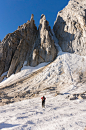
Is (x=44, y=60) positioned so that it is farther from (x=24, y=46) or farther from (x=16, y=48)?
(x=16, y=48)

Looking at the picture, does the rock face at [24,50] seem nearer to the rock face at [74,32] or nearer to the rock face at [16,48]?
the rock face at [16,48]

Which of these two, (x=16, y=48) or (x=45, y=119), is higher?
(x=16, y=48)

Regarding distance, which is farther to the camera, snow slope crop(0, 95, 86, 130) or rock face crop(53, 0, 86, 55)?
rock face crop(53, 0, 86, 55)

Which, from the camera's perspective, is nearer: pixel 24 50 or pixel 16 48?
pixel 24 50

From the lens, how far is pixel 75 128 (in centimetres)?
330

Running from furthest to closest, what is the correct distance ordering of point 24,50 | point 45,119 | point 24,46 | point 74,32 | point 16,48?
point 16,48 < point 74,32 < point 24,46 < point 24,50 < point 45,119

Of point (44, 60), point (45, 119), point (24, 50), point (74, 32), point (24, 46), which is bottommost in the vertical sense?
point (45, 119)

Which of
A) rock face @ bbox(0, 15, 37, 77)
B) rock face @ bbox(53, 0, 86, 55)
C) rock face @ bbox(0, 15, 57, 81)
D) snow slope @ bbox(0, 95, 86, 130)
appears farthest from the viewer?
rock face @ bbox(53, 0, 86, 55)

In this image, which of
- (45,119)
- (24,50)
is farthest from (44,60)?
(45,119)

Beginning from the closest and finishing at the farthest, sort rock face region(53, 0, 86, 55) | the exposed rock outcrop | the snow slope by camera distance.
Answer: the snow slope → the exposed rock outcrop → rock face region(53, 0, 86, 55)

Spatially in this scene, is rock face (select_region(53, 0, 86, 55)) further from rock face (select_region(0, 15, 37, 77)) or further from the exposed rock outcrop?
rock face (select_region(0, 15, 37, 77))

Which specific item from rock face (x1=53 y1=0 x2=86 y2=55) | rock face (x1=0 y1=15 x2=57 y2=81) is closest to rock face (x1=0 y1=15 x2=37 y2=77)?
rock face (x1=0 y1=15 x2=57 y2=81)

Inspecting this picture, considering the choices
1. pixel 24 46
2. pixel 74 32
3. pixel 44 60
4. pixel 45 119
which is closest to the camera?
pixel 45 119

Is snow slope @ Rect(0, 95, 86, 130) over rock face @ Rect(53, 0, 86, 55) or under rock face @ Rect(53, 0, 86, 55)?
under
